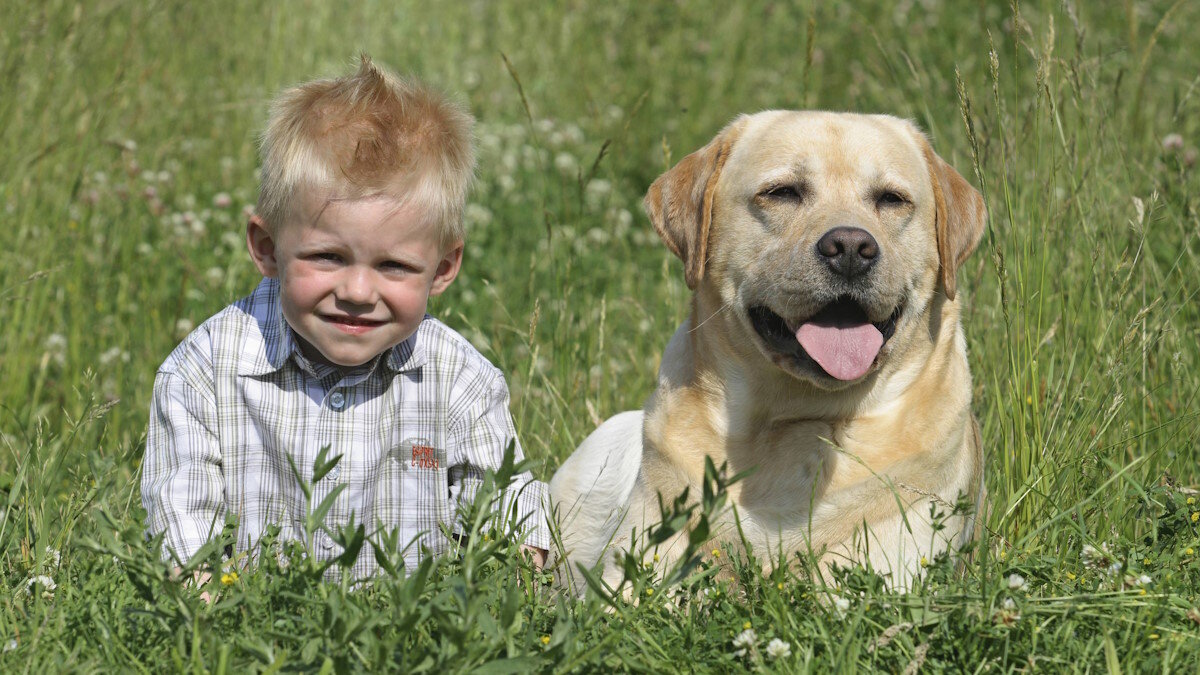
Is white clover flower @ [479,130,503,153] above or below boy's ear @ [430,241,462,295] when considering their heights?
below

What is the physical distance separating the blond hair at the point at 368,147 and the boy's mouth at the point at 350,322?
30 cm

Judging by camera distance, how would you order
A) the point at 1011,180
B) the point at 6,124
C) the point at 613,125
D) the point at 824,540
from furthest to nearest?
1. the point at 613,125
2. the point at 6,124
3. the point at 1011,180
4. the point at 824,540

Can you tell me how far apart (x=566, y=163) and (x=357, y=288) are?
3.73 m

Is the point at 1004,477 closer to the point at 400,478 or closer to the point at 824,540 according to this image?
the point at 824,540

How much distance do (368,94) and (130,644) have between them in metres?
1.70

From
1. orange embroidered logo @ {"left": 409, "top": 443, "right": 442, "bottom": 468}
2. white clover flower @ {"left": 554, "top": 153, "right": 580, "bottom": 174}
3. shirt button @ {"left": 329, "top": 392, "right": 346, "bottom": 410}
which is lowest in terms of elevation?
orange embroidered logo @ {"left": 409, "top": 443, "right": 442, "bottom": 468}

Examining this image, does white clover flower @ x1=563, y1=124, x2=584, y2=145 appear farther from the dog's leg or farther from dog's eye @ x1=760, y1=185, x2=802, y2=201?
dog's eye @ x1=760, y1=185, x2=802, y2=201

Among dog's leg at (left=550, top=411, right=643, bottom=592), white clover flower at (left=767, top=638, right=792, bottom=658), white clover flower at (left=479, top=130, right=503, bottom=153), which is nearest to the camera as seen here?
white clover flower at (left=767, top=638, right=792, bottom=658)

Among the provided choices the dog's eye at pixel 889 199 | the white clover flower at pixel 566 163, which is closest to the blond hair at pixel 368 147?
the dog's eye at pixel 889 199

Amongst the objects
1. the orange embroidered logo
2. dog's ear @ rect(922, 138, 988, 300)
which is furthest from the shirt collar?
dog's ear @ rect(922, 138, 988, 300)

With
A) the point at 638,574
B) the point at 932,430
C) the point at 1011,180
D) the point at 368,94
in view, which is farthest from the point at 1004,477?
the point at 368,94

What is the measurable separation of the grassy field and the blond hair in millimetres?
752

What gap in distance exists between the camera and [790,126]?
3410 mm

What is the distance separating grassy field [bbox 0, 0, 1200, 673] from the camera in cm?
230
